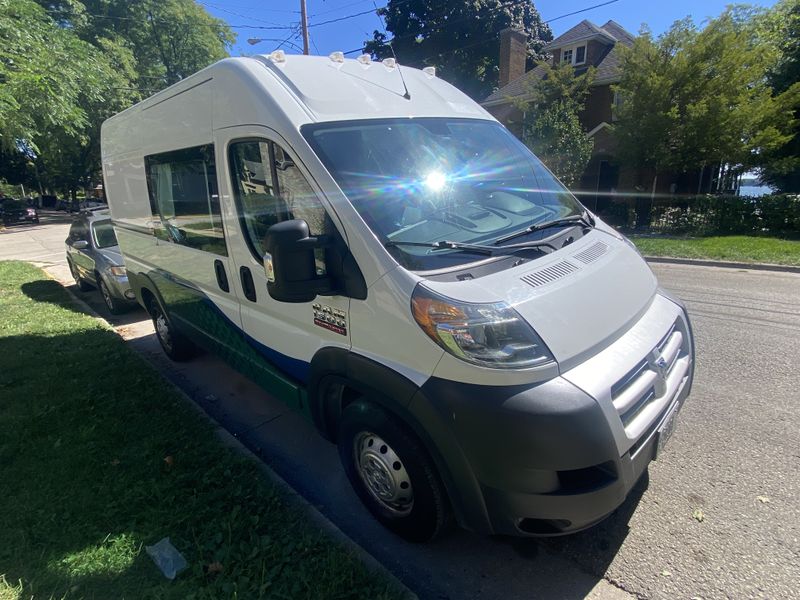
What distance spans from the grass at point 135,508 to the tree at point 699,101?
53.1 ft

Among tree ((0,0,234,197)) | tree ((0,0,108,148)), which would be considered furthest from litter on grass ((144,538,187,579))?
tree ((0,0,234,197))

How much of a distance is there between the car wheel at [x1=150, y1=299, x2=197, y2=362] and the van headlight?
379 centimetres

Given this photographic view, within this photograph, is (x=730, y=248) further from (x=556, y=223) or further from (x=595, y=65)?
(x=595, y=65)

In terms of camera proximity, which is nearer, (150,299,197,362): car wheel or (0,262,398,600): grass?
(0,262,398,600): grass

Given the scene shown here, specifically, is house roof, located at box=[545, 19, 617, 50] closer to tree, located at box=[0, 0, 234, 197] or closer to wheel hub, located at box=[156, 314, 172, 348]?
tree, located at box=[0, 0, 234, 197]

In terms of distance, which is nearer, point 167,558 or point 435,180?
point 167,558

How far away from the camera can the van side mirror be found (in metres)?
2.13

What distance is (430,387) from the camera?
6.69 ft

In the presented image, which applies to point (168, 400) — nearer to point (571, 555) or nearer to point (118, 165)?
point (118, 165)

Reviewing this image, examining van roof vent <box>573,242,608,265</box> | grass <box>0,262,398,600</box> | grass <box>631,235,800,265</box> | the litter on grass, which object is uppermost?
van roof vent <box>573,242,608,265</box>

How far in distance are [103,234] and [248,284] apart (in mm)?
6310

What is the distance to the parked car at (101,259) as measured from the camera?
7133 millimetres

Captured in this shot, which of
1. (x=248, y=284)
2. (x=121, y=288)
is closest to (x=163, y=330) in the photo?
(x=121, y=288)

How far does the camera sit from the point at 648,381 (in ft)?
7.14
